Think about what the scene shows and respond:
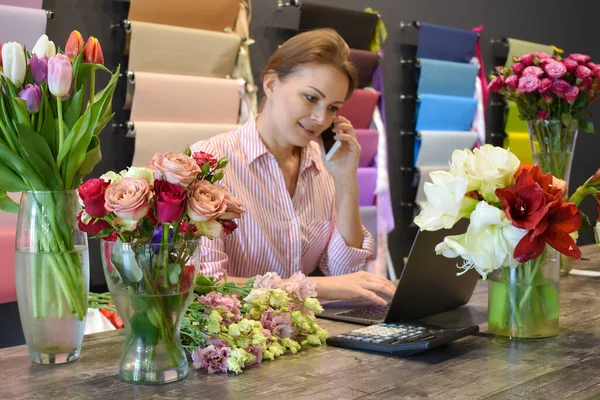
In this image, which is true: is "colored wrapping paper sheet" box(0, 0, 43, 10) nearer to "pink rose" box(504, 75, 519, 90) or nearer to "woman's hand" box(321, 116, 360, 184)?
"woman's hand" box(321, 116, 360, 184)

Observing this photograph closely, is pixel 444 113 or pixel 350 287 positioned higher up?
pixel 444 113

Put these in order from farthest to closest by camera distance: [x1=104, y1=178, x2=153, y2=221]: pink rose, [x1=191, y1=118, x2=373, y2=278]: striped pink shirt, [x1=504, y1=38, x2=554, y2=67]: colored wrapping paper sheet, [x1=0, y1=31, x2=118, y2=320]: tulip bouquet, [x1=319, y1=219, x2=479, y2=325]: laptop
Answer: [x1=504, y1=38, x2=554, y2=67]: colored wrapping paper sheet < [x1=191, y1=118, x2=373, y2=278]: striped pink shirt < [x1=319, y1=219, x2=479, y2=325]: laptop < [x1=0, y1=31, x2=118, y2=320]: tulip bouquet < [x1=104, y1=178, x2=153, y2=221]: pink rose

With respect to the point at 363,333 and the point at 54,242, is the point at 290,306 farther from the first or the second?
the point at 54,242

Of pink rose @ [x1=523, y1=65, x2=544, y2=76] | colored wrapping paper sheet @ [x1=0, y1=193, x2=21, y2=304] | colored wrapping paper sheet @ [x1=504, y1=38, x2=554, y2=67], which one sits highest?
colored wrapping paper sheet @ [x1=504, y1=38, x2=554, y2=67]

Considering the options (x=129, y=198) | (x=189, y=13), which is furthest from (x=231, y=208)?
(x=189, y=13)

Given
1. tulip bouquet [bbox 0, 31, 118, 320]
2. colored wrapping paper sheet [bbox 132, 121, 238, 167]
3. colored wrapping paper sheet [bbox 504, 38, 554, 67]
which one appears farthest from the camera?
colored wrapping paper sheet [bbox 504, 38, 554, 67]

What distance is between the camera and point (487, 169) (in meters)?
1.33

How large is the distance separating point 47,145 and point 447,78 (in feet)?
11.5

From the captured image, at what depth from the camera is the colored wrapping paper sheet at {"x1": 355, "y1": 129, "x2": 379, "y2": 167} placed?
12.8 ft

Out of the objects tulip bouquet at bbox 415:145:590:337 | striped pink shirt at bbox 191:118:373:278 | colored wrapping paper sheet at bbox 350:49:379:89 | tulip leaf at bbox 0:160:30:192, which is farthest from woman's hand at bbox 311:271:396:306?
colored wrapping paper sheet at bbox 350:49:379:89

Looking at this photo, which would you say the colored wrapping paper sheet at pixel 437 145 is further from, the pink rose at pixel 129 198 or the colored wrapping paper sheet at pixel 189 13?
the pink rose at pixel 129 198

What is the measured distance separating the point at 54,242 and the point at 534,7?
4987 mm

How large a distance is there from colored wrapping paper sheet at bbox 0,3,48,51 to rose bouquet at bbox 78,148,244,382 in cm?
176

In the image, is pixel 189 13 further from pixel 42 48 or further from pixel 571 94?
pixel 42 48
